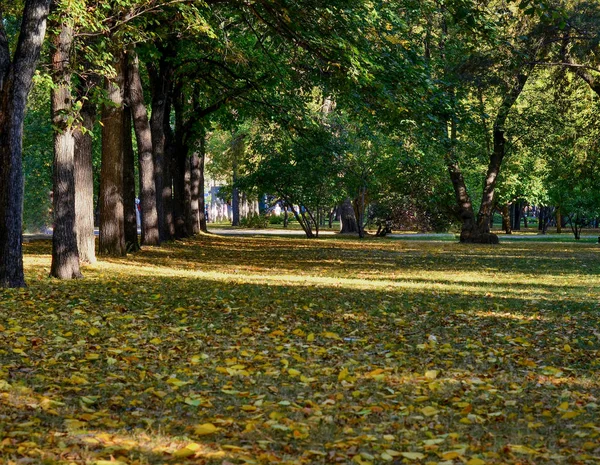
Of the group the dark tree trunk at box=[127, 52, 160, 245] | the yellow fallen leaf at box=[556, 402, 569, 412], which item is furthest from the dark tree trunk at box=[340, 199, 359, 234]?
the yellow fallen leaf at box=[556, 402, 569, 412]

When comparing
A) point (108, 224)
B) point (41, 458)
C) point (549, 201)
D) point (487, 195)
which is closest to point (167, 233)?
point (108, 224)

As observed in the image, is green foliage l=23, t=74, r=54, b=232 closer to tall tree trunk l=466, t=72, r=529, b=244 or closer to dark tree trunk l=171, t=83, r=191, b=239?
dark tree trunk l=171, t=83, r=191, b=239

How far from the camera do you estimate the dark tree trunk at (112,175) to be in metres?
19.3

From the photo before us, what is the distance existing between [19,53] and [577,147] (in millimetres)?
26250

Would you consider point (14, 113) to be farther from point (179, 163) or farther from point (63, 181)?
point (179, 163)

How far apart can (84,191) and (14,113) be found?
18.7 feet

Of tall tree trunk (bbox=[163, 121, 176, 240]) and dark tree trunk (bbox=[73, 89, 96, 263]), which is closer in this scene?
dark tree trunk (bbox=[73, 89, 96, 263])

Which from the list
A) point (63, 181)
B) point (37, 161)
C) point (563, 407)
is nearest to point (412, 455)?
point (563, 407)

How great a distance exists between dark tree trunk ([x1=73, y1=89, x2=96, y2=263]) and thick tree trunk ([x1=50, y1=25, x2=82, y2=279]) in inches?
115

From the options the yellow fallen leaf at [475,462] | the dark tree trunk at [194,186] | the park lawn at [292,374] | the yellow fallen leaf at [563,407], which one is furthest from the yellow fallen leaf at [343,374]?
the dark tree trunk at [194,186]

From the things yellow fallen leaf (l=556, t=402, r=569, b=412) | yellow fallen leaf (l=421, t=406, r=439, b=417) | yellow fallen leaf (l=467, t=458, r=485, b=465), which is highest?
yellow fallen leaf (l=467, t=458, r=485, b=465)

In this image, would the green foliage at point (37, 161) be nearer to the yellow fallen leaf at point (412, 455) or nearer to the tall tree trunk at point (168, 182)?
the tall tree trunk at point (168, 182)

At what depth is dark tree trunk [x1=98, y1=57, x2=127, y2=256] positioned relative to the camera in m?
19.3

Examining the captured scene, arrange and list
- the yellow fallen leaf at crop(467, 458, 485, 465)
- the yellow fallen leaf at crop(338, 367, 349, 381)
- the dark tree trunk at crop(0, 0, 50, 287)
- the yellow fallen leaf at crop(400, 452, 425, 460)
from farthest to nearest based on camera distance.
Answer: the dark tree trunk at crop(0, 0, 50, 287) < the yellow fallen leaf at crop(338, 367, 349, 381) < the yellow fallen leaf at crop(400, 452, 425, 460) < the yellow fallen leaf at crop(467, 458, 485, 465)
